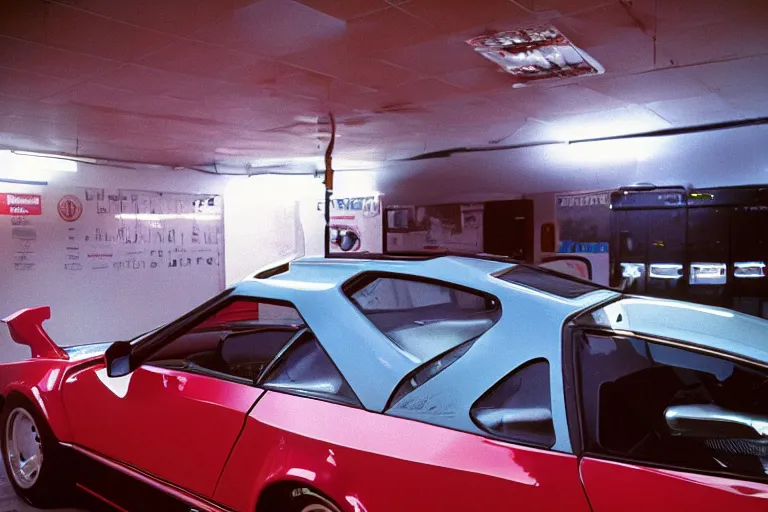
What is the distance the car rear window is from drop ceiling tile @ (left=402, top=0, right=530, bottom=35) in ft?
4.20

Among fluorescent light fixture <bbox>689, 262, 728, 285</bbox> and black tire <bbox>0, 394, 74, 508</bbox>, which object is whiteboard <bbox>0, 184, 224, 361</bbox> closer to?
black tire <bbox>0, 394, 74, 508</bbox>

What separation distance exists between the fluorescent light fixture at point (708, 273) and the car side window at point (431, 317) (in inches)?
150

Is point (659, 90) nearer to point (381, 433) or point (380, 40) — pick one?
point (380, 40)

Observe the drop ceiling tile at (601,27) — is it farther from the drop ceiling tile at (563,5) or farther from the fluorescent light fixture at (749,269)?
the fluorescent light fixture at (749,269)

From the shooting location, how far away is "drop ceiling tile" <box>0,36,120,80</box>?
10.8 ft

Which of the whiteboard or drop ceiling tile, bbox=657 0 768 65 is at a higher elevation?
drop ceiling tile, bbox=657 0 768 65

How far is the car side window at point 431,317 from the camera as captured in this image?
7.12ft

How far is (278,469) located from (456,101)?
3.49 meters

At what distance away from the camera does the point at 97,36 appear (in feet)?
10.3

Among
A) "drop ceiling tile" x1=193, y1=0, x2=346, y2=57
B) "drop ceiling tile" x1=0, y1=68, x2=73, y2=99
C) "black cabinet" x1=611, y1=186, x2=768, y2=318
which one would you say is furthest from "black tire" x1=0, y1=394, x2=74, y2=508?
"black cabinet" x1=611, y1=186, x2=768, y2=318

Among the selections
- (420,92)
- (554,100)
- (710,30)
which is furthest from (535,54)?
(554,100)

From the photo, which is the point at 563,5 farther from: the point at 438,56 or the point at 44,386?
the point at 44,386

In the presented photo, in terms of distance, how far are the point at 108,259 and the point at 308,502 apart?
664 centimetres

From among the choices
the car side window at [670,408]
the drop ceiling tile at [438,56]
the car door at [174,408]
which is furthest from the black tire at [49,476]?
the drop ceiling tile at [438,56]
